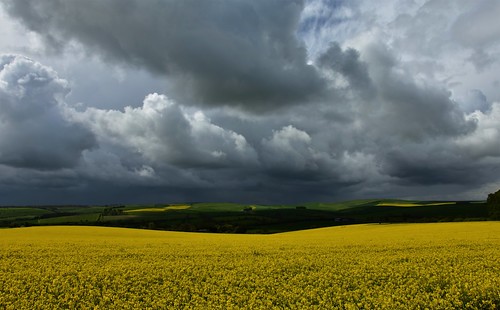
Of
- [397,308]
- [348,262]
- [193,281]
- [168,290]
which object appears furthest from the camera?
[348,262]

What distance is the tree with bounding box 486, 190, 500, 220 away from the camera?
79125mm

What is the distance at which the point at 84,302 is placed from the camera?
11211 millimetres

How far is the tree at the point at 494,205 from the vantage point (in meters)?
79.1

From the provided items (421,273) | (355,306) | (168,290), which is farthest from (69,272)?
(421,273)

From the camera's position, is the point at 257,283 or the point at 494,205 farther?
the point at 494,205

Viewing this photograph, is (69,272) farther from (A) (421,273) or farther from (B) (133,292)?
(A) (421,273)

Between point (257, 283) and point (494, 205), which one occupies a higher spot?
point (494, 205)

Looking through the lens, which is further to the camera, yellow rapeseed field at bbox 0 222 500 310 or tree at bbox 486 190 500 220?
tree at bbox 486 190 500 220

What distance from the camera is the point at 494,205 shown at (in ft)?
265

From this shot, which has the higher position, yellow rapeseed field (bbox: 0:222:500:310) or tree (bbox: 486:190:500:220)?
tree (bbox: 486:190:500:220)

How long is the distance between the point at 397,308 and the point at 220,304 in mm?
5117

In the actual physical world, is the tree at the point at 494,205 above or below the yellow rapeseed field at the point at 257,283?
above

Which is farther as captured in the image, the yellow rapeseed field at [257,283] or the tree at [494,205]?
the tree at [494,205]

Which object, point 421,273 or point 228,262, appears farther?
point 228,262
